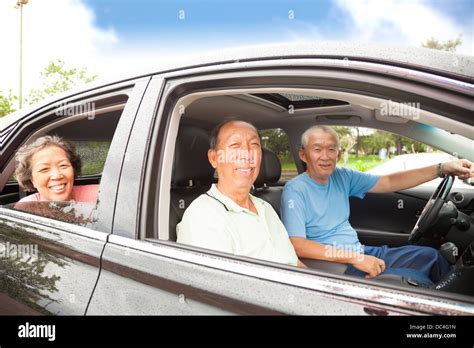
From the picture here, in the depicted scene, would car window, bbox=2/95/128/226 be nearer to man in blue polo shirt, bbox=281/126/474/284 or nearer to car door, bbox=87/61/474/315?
car door, bbox=87/61/474/315

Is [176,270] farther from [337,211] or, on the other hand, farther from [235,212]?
[337,211]

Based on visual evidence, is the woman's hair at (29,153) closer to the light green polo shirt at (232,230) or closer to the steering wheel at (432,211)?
the light green polo shirt at (232,230)

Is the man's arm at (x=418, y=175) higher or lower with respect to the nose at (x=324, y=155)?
lower

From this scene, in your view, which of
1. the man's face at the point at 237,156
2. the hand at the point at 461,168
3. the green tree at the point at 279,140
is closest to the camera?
the man's face at the point at 237,156

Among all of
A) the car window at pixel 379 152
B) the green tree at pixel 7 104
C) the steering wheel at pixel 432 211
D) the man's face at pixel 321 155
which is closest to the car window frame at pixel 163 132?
the man's face at pixel 321 155

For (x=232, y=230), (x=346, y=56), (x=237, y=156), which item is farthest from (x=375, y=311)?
(x=237, y=156)

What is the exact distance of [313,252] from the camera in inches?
89.1

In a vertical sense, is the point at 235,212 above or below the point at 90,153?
below

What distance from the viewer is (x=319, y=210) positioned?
2588 mm

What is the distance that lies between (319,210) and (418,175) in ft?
2.43

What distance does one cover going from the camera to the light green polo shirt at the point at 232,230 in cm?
162

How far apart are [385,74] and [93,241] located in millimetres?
1087

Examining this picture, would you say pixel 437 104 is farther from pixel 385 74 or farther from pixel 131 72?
pixel 131 72
